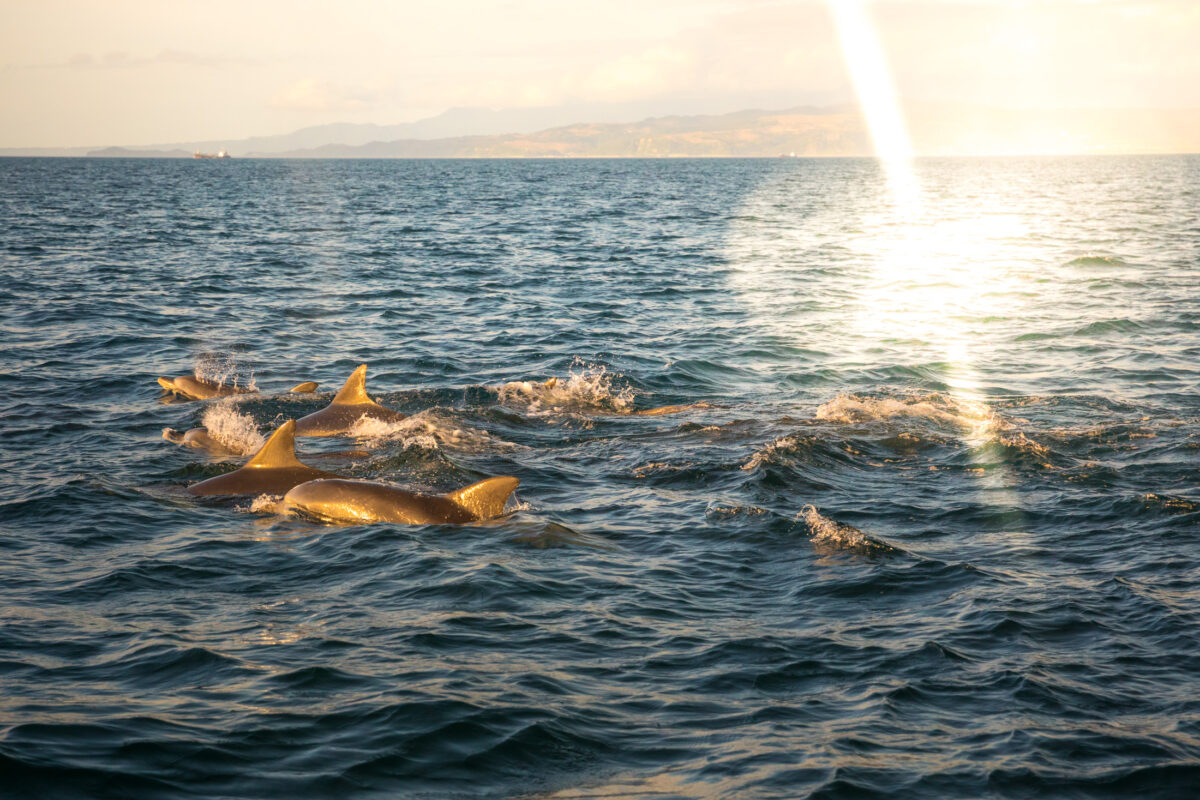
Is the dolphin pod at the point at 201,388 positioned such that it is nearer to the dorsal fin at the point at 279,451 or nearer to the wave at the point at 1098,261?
the dorsal fin at the point at 279,451

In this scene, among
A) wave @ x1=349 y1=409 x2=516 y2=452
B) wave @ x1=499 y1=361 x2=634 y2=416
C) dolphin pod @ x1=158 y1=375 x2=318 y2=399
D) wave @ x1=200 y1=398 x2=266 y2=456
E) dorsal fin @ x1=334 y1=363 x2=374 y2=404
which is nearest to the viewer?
wave @ x1=200 y1=398 x2=266 y2=456

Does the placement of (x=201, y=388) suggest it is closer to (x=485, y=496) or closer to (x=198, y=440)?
(x=198, y=440)

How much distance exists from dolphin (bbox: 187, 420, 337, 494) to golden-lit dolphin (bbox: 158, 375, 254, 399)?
5951 mm

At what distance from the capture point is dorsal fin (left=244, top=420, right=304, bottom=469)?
1235 cm

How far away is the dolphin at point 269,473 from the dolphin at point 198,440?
193cm

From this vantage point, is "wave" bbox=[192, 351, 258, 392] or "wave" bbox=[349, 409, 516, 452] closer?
"wave" bbox=[349, 409, 516, 452]

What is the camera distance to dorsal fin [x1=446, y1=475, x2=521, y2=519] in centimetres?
1144

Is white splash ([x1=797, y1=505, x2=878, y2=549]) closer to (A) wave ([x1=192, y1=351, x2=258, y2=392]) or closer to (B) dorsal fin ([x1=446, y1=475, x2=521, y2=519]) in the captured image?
(B) dorsal fin ([x1=446, y1=475, x2=521, y2=519])

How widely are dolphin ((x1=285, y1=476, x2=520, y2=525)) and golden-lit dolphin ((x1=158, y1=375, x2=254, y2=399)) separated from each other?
23.8ft

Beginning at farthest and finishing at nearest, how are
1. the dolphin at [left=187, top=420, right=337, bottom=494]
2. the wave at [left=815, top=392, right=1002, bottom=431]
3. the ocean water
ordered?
the wave at [left=815, top=392, right=1002, bottom=431]
the dolphin at [left=187, top=420, right=337, bottom=494]
the ocean water

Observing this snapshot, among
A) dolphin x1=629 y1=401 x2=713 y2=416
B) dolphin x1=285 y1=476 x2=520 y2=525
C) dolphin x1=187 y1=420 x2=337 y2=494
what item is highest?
dolphin x1=187 y1=420 x2=337 y2=494

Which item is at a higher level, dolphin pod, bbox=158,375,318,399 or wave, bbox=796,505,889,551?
dolphin pod, bbox=158,375,318,399

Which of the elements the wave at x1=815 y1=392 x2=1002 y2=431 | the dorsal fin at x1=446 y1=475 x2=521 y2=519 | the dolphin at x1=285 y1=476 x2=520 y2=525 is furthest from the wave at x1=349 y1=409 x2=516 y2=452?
the wave at x1=815 y1=392 x2=1002 y2=431

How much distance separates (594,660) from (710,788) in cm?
203
